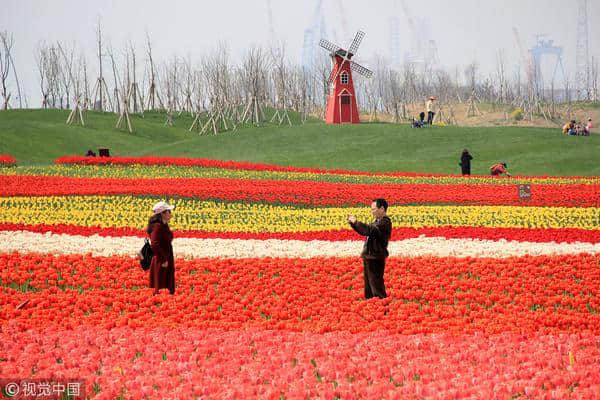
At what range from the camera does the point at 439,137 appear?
5600 cm

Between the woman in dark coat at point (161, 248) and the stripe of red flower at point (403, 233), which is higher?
the woman in dark coat at point (161, 248)

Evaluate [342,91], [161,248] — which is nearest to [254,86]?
[342,91]

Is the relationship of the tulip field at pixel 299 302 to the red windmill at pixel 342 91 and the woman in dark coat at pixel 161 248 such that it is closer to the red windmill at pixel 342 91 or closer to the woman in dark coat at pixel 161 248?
the woman in dark coat at pixel 161 248

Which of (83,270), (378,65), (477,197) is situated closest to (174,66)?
(378,65)

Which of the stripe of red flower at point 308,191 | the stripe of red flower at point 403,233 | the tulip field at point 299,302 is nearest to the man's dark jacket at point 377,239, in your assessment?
the tulip field at point 299,302

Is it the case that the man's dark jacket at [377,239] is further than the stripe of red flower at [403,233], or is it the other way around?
the stripe of red flower at [403,233]

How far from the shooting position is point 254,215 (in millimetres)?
24719

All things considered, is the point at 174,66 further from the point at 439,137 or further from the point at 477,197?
the point at 477,197

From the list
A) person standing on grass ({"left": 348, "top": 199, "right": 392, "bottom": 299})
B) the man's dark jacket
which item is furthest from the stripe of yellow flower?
the man's dark jacket

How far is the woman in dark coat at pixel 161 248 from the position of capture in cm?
1202

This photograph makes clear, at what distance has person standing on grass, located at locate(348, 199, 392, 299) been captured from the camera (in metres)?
11.6

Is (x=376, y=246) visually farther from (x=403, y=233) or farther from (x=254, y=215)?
(x=254, y=215)

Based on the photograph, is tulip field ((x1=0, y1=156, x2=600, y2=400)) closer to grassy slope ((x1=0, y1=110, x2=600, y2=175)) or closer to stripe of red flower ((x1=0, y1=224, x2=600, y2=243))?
stripe of red flower ((x1=0, y1=224, x2=600, y2=243))

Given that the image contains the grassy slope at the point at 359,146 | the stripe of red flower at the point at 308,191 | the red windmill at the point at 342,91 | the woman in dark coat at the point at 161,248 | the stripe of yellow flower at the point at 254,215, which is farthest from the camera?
the red windmill at the point at 342,91
